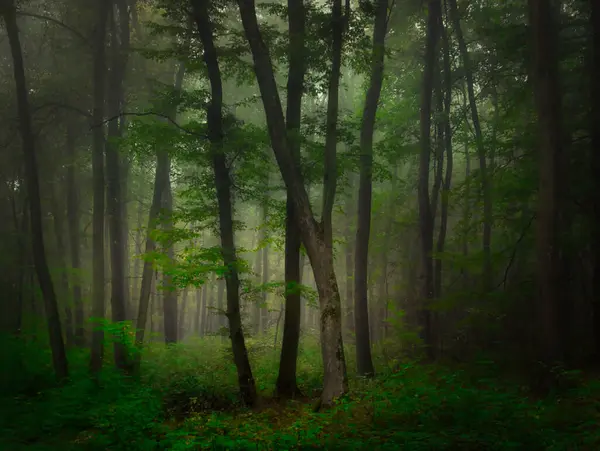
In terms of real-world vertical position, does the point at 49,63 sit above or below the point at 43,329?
above

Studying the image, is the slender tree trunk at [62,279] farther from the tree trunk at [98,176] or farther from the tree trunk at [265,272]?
the tree trunk at [265,272]

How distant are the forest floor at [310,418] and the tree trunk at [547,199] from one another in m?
0.72

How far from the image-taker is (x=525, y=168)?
11.6 m

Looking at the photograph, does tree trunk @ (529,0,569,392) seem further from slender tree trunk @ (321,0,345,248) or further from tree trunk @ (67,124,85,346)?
tree trunk @ (67,124,85,346)

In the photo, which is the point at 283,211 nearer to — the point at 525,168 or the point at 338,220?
the point at 525,168

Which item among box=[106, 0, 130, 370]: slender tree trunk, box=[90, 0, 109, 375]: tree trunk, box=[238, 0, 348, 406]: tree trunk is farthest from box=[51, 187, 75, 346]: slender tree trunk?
box=[238, 0, 348, 406]: tree trunk

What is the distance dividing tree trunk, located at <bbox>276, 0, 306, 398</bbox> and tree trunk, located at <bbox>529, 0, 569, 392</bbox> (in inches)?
195

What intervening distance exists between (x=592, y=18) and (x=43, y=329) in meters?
20.1

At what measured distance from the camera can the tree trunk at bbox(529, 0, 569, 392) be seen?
29.0 ft

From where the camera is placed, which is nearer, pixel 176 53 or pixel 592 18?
pixel 592 18

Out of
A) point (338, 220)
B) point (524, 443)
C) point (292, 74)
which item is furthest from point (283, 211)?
point (338, 220)

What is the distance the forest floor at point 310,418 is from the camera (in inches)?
228

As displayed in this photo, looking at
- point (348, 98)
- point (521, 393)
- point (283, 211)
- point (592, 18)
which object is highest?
point (348, 98)

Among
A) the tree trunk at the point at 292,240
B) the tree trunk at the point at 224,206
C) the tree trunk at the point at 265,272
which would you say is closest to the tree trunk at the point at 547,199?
the tree trunk at the point at 292,240
